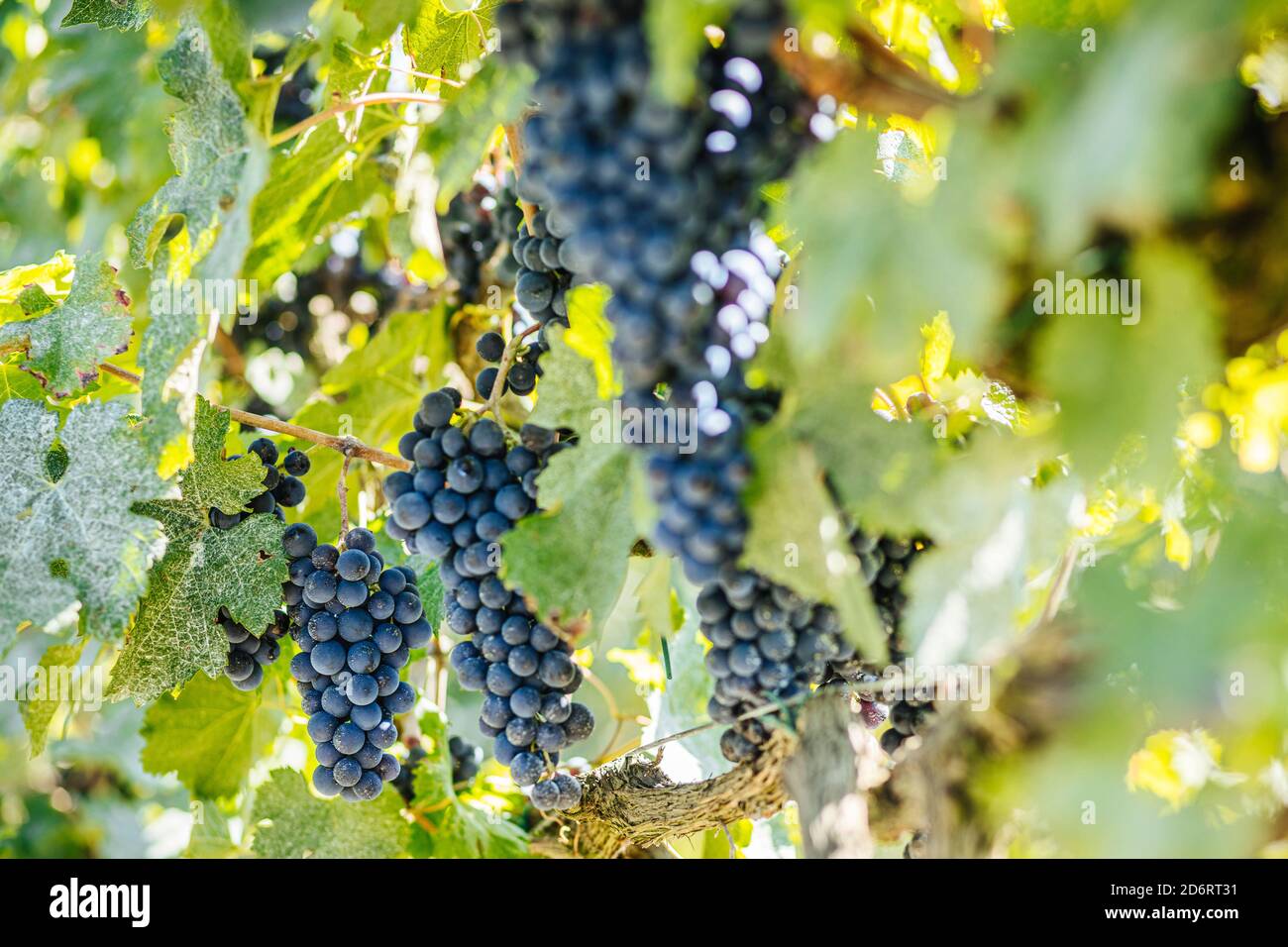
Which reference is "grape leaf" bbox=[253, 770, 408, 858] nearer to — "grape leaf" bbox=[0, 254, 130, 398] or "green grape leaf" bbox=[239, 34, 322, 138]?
"grape leaf" bbox=[0, 254, 130, 398]

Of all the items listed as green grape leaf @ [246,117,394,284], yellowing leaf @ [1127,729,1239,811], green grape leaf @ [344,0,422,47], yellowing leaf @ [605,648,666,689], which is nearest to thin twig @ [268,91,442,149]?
green grape leaf @ [246,117,394,284]

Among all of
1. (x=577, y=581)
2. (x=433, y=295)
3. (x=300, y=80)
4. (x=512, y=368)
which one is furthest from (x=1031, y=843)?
(x=300, y=80)

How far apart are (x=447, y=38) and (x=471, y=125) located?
0.62m

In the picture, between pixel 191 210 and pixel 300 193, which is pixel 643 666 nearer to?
pixel 300 193

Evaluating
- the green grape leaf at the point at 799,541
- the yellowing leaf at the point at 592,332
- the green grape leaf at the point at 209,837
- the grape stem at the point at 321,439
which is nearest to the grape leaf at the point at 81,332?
the grape stem at the point at 321,439

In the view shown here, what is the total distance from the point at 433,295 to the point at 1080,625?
1.50m

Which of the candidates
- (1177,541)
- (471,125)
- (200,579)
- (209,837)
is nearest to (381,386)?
(200,579)

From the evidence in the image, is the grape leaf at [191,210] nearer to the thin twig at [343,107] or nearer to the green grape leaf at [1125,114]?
the thin twig at [343,107]

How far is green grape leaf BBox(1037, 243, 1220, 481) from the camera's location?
848mm

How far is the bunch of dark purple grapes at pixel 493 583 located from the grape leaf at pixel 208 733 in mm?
621

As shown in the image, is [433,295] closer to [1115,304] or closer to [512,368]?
[512,368]

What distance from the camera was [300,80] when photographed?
2.72m

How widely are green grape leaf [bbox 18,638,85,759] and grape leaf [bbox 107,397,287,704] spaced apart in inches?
8.7
